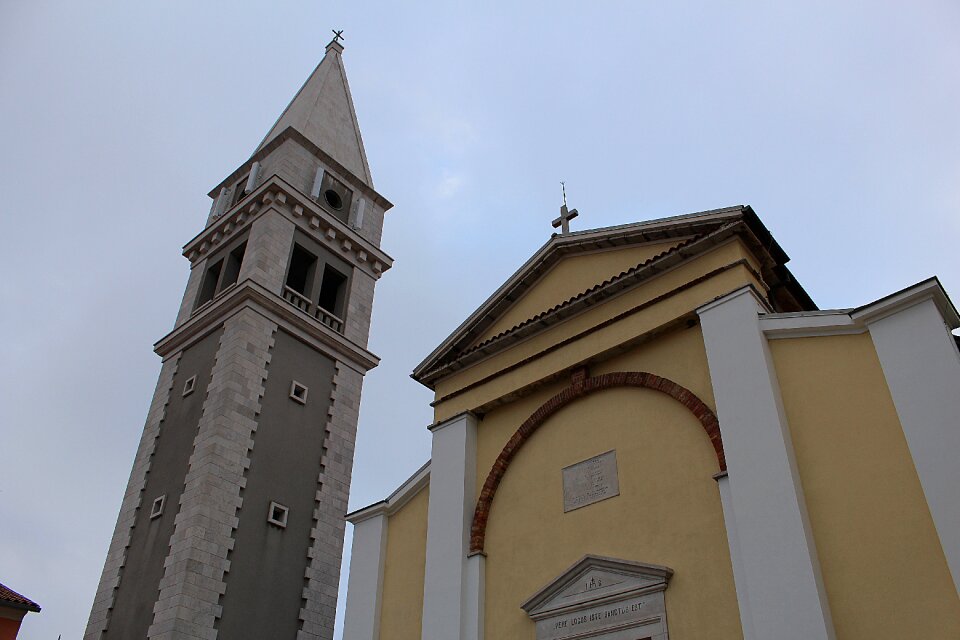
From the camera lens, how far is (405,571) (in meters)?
12.0

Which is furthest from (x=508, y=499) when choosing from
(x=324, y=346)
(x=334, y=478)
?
(x=324, y=346)

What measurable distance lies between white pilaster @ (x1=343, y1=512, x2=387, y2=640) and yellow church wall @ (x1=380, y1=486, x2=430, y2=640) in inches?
4.0

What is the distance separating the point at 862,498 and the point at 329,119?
20.3m

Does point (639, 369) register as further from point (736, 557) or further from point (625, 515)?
point (736, 557)

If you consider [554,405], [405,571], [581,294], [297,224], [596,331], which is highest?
[297,224]

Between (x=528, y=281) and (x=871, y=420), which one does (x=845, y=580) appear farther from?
(x=528, y=281)

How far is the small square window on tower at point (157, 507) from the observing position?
51.3ft

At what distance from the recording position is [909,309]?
28.0 ft

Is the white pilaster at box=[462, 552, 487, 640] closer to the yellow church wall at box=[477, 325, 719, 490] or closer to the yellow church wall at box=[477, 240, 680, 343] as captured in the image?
the yellow church wall at box=[477, 325, 719, 490]

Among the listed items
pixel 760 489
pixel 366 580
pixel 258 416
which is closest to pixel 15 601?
pixel 258 416

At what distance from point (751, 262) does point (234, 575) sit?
1064cm

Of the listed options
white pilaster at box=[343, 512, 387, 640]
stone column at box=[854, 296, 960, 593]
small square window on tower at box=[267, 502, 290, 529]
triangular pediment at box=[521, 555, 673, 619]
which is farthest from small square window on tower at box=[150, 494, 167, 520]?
stone column at box=[854, 296, 960, 593]

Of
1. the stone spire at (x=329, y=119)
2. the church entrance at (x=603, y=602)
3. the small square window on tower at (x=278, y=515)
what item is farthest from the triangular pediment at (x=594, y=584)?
the stone spire at (x=329, y=119)

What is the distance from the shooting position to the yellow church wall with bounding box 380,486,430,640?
11.5 m
